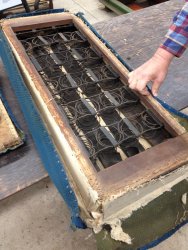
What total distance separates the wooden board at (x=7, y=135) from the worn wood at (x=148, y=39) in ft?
2.97

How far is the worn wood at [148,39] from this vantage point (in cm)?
168

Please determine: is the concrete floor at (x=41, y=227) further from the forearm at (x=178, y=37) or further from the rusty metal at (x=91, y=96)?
the forearm at (x=178, y=37)

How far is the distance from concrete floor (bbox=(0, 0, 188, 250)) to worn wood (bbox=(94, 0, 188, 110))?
822 mm

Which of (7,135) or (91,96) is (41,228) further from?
(91,96)

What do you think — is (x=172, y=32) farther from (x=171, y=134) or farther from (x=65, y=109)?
(x=65, y=109)

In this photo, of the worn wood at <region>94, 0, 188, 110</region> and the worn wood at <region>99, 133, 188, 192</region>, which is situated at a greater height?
the worn wood at <region>94, 0, 188, 110</region>

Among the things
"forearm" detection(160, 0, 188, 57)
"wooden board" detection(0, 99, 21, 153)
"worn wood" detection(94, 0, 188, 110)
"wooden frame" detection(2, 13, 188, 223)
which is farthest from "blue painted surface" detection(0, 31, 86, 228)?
"worn wood" detection(94, 0, 188, 110)

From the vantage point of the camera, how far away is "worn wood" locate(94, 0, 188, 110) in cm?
168

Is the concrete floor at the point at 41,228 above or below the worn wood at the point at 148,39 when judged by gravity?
below

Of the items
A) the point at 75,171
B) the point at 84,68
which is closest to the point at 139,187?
the point at 75,171

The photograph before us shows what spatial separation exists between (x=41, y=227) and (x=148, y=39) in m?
1.52

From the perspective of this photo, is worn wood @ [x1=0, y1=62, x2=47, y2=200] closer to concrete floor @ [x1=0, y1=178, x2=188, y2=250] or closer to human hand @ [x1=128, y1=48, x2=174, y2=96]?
concrete floor @ [x1=0, y1=178, x2=188, y2=250]

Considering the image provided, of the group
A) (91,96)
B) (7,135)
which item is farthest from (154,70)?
(7,135)

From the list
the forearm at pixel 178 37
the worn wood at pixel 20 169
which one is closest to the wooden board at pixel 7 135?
the worn wood at pixel 20 169
